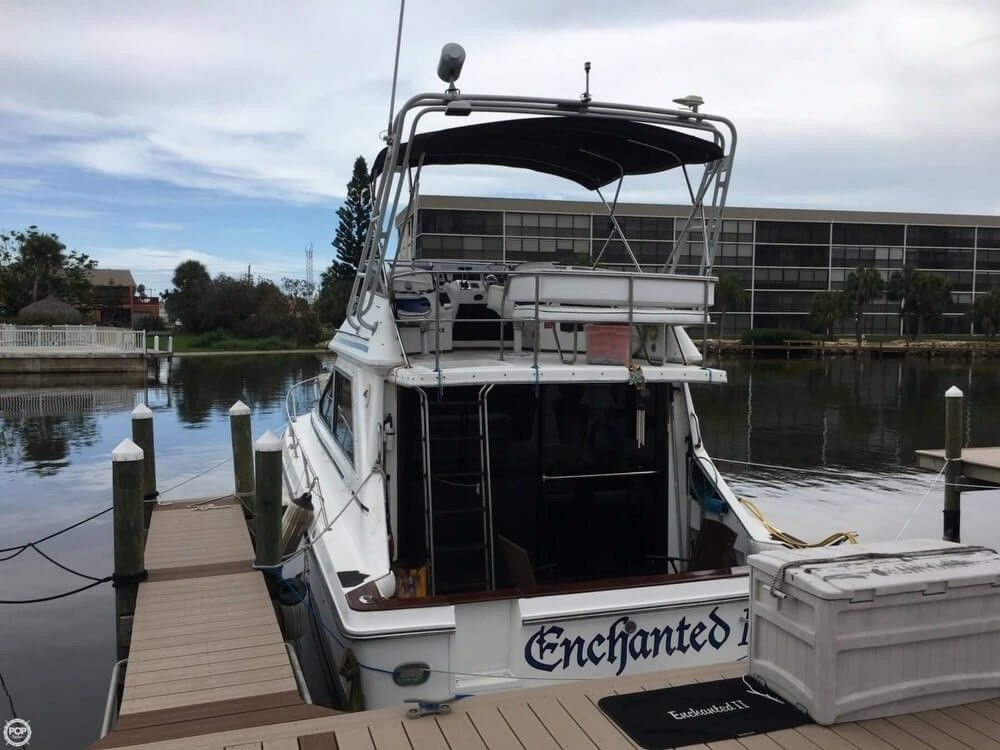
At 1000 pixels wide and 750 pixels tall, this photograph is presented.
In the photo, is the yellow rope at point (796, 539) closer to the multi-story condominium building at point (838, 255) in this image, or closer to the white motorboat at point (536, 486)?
the white motorboat at point (536, 486)

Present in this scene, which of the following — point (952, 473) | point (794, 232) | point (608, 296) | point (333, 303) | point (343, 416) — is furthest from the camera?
point (794, 232)

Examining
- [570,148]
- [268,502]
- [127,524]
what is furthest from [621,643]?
[570,148]

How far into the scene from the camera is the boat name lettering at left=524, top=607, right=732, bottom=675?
4.90 metres

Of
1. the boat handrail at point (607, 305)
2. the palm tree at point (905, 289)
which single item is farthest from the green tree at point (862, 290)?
the boat handrail at point (607, 305)

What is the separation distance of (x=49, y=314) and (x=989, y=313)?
68174mm

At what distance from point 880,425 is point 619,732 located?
2064 centimetres

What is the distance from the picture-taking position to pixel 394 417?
604cm

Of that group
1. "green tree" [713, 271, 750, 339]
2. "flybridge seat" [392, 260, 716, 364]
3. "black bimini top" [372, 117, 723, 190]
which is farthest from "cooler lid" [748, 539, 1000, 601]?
"green tree" [713, 271, 750, 339]

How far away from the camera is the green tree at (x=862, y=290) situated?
213 feet

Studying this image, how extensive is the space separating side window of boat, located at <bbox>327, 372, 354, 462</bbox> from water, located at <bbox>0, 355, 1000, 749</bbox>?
6.74ft

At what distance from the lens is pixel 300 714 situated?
425cm

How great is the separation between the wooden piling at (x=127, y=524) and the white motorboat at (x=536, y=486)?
53.0 inches

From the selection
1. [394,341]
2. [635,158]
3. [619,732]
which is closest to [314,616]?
[394,341]

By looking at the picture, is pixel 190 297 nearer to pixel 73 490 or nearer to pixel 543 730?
pixel 73 490
